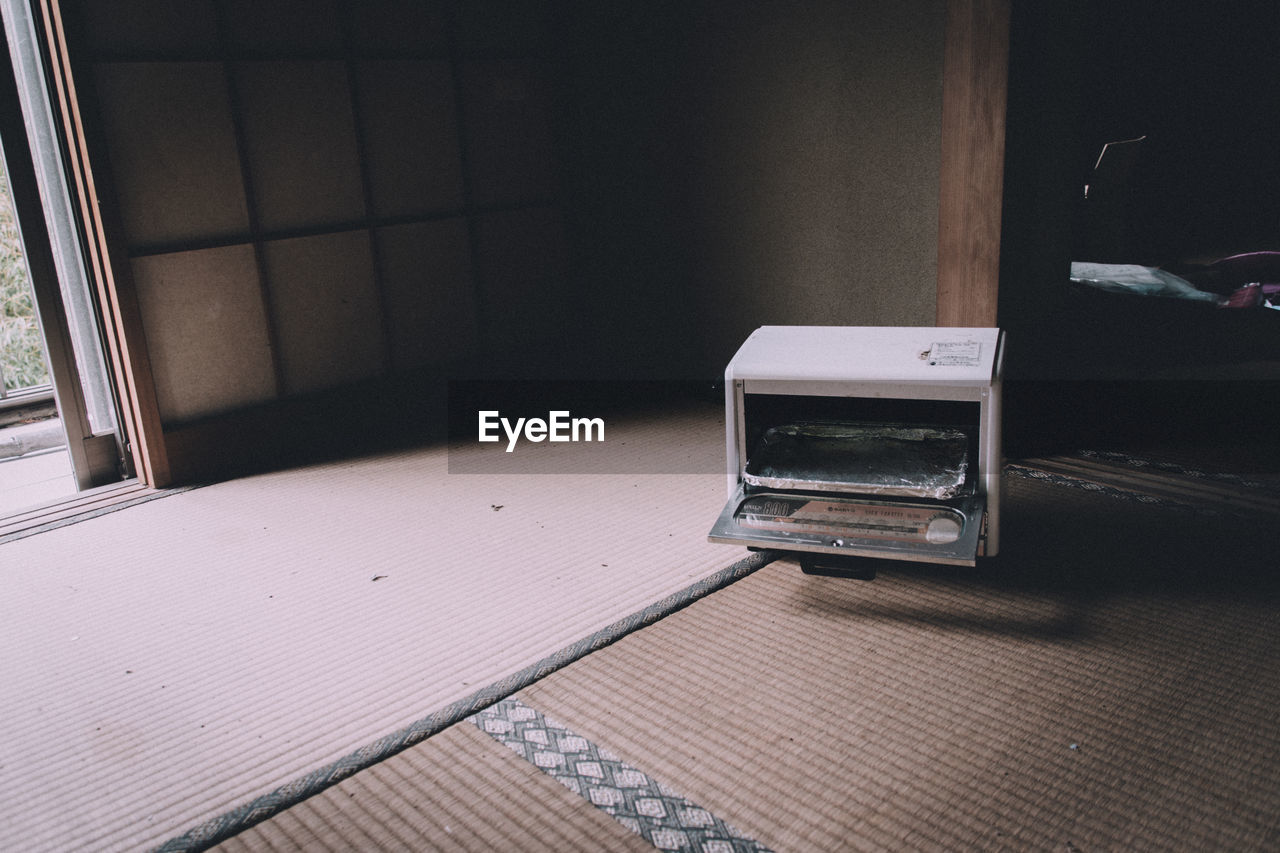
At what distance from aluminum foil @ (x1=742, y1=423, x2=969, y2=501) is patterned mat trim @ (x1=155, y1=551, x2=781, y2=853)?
27 cm

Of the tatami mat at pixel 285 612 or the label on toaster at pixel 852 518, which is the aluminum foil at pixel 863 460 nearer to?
the label on toaster at pixel 852 518

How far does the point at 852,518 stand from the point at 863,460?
152 mm

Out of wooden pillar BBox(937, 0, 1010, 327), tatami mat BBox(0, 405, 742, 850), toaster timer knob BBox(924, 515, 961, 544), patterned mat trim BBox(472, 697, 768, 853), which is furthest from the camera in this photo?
wooden pillar BBox(937, 0, 1010, 327)

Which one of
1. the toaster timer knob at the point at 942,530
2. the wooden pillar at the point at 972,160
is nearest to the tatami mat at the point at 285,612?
the toaster timer knob at the point at 942,530

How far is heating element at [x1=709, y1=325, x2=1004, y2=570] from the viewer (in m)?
1.74

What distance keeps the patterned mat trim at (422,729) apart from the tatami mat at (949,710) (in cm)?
3

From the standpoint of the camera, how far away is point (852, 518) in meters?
1.82

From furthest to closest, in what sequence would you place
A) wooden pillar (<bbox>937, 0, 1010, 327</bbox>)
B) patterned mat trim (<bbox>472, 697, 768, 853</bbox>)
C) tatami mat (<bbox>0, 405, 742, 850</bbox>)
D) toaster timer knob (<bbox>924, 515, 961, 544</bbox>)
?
wooden pillar (<bbox>937, 0, 1010, 327</bbox>) → toaster timer knob (<bbox>924, 515, 961, 544</bbox>) → tatami mat (<bbox>0, 405, 742, 850</bbox>) → patterned mat trim (<bbox>472, 697, 768, 853</bbox>)

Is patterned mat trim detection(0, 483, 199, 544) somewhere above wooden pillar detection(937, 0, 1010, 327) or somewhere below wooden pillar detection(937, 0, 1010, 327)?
below

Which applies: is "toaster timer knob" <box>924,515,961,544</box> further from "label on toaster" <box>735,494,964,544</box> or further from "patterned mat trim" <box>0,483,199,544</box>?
"patterned mat trim" <box>0,483,199,544</box>

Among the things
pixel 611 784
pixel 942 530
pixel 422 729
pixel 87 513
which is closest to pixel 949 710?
pixel 942 530

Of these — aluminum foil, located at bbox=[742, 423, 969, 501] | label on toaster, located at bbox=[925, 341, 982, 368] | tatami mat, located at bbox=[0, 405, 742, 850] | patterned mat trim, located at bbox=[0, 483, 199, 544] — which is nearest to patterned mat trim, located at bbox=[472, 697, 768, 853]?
tatami mat, located at bbox=[0, 405, 742, 850]

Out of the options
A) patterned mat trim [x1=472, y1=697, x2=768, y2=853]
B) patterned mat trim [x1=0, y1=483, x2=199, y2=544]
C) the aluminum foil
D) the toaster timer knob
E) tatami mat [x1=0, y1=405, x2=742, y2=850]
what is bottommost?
patterned mat trim [x1=472, y1=697, x2=768, y2=853]

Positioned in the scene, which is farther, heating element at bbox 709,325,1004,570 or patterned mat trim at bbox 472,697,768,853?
heating element at bbox 709,325,1004,570
